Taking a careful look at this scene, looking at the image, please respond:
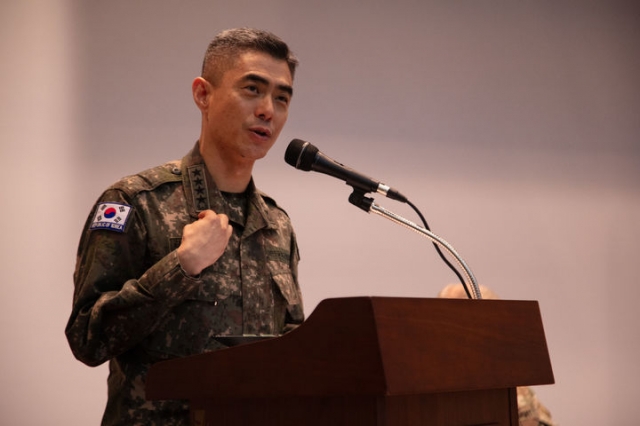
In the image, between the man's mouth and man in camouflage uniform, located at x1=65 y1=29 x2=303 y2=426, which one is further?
the man's mouth

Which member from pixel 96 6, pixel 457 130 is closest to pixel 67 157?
pixel 96 6

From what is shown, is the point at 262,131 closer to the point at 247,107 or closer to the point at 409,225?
the point at 247,107

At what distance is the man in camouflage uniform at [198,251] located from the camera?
1599mm

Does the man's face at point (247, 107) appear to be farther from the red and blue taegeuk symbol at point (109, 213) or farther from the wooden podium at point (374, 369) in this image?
the wooden podium at point (374, 369)

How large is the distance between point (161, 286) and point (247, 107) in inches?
21.9

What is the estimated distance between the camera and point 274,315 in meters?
1.92

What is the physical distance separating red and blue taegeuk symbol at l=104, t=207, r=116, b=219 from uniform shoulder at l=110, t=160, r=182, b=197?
68 millimetres

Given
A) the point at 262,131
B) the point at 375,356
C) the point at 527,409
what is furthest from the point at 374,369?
the point at 527,409

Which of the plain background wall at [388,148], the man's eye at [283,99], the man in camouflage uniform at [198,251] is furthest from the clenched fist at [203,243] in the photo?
the plain background wall at [388,148]

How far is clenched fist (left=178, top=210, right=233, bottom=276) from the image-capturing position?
159 cm

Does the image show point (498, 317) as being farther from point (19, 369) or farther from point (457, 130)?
point (457, 130)

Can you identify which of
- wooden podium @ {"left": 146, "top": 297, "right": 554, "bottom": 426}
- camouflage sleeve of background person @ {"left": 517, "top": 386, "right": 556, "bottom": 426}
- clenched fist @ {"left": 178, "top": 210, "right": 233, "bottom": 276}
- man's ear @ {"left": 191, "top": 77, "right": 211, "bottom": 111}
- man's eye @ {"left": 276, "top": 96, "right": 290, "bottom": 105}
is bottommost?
wooden podium @ {"left": 146, "top": 297, "right": 554, "bottom": 426}

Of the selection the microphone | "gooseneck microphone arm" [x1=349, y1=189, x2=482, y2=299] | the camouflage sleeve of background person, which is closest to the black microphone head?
the microphone

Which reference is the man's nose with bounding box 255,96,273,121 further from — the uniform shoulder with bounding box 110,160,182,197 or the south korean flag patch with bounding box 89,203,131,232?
the south korean flag patch with bounding box 89,203,131,232
